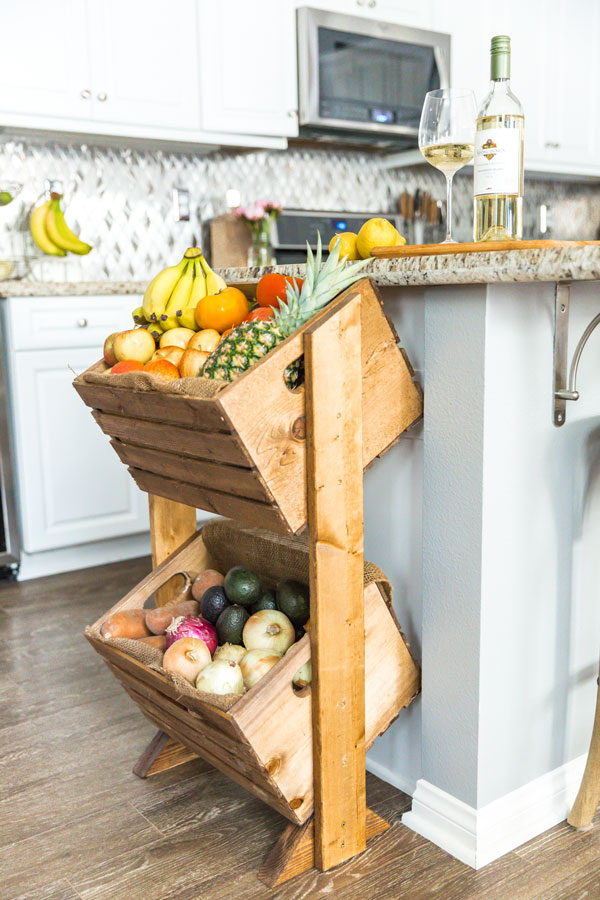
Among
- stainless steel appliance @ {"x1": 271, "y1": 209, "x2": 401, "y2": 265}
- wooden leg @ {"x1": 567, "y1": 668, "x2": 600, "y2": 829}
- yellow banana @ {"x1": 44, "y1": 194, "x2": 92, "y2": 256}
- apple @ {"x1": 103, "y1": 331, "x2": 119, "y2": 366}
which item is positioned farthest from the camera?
stainless steel appliance @ {"x1": 271, "y1": 209, "x2": 401, "y2": 265}

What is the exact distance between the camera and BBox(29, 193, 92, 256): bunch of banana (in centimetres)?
326

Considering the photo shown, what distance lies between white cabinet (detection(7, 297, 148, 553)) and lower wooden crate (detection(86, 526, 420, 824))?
4.83 ft

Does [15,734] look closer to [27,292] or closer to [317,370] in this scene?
[317,370]

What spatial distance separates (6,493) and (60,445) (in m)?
0.25

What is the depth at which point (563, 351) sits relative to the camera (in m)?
1.40

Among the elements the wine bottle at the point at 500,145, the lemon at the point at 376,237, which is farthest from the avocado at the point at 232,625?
the wine bottle at the point at 500,145

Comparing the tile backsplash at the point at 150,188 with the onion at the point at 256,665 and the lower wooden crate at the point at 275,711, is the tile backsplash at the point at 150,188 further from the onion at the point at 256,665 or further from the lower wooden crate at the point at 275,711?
the onion at the point at 256,665

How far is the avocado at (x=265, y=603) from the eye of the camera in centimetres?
156

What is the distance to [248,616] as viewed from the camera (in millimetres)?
1564

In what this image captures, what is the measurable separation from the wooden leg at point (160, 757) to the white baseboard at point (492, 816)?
0.50 meters

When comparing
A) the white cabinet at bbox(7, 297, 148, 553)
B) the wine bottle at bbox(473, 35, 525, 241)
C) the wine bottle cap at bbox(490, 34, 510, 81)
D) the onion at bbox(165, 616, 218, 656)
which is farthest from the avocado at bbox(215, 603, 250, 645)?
the white cabinet at bbox(7, 297, 148, 553)

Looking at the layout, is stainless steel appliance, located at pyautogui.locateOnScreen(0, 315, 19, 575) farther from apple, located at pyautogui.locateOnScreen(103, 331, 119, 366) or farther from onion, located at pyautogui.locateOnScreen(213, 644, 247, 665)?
onion, located at pyautogui.locateOnScreen(213, 644, 247, 665)

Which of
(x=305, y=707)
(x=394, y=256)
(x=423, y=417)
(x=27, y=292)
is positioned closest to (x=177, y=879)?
(x=305, y=707)

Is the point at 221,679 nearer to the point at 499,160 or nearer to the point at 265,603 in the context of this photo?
the point at 265,603
